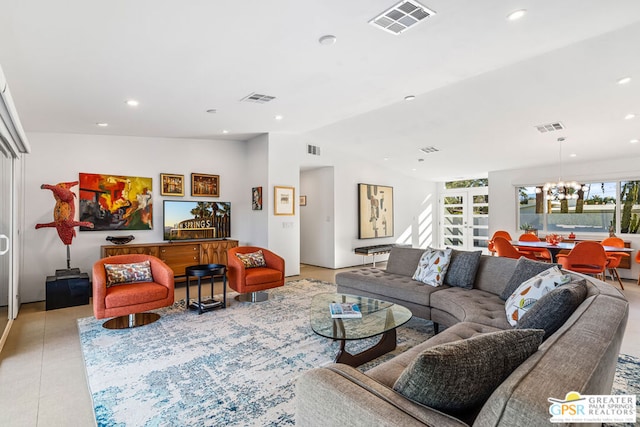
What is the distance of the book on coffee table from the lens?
2.93 m

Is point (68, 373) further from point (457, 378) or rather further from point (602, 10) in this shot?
point (602, 10)

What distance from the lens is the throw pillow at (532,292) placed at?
2443 mm

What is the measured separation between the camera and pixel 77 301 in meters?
4.71

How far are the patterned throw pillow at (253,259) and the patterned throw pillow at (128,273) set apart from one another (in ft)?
4.14

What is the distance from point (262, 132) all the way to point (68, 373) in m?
4.69

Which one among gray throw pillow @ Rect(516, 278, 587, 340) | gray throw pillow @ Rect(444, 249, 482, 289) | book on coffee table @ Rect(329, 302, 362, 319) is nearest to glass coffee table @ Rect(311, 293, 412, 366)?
book on coffee table @ Rect(329, 302, 362, 319)

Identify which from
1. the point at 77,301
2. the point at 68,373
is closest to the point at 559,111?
the point at 68,373

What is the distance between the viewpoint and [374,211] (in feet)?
28.1

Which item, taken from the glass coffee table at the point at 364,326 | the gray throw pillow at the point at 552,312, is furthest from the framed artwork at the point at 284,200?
the gray throw pillow at the point at 552,312

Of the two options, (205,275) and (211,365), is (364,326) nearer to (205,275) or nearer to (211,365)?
(211,365)

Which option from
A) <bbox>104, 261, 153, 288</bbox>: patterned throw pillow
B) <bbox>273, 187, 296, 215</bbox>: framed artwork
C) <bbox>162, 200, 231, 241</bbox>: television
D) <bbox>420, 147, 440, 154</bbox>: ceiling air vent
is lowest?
<bbox>104, 261, 153, 288</bbox>: patterned throw pillow

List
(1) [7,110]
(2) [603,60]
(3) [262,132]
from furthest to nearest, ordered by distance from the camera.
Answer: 1. (3) [262,132]
2. (2) [603,60]
3. (1) [7,110]

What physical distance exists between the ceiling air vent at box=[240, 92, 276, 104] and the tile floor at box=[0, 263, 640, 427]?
3292 millimetres

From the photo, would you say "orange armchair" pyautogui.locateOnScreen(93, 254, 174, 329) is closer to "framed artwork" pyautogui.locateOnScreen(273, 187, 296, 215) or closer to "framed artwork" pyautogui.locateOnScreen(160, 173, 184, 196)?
"framed artwork" pyautogui.locateOnScreen(160, 173, 184, 196)
